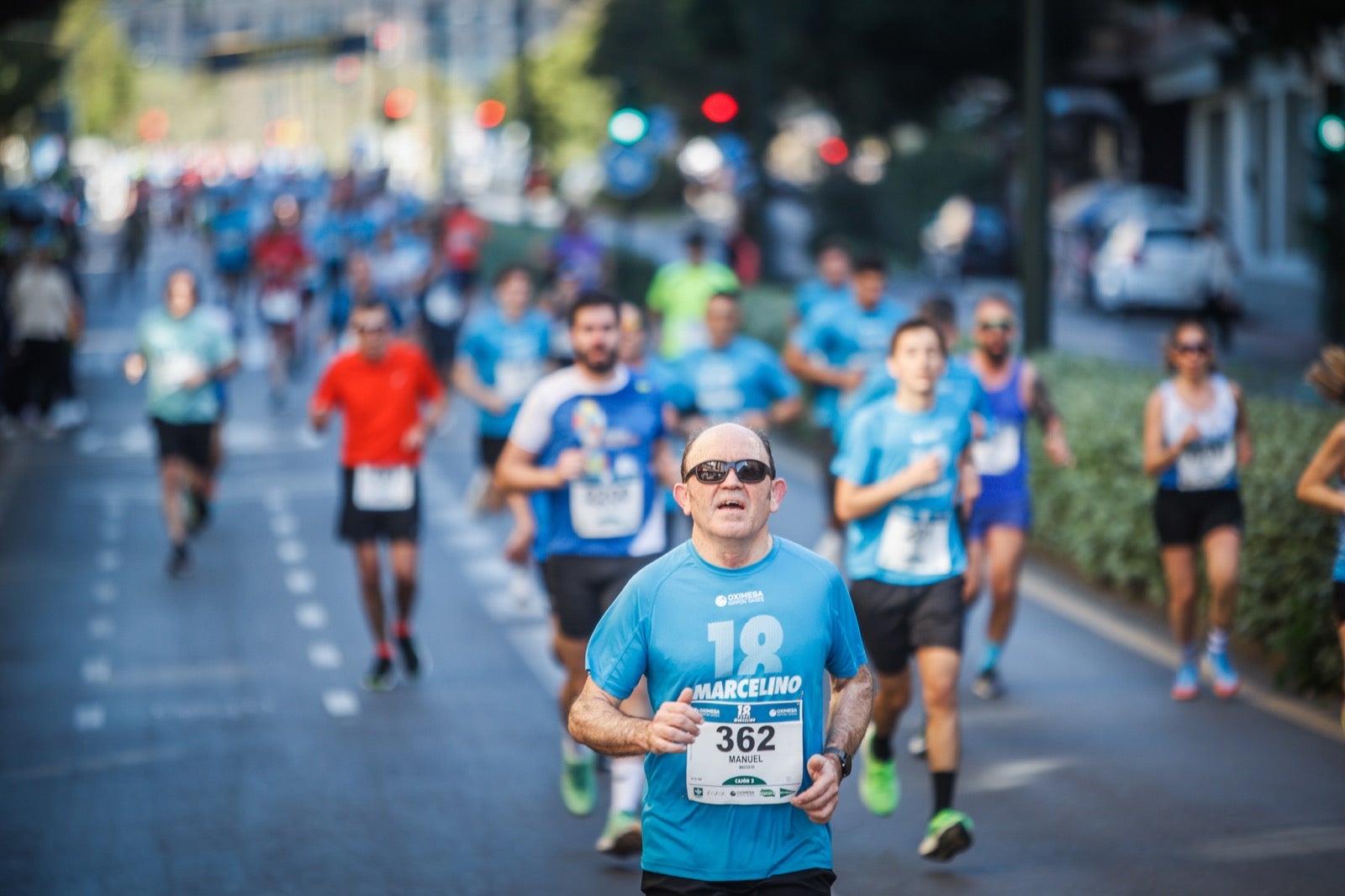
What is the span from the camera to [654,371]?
33.7ft

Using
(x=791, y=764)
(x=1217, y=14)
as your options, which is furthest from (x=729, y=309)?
(x=1217, y=14)

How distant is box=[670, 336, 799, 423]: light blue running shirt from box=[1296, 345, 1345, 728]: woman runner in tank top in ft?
12.9

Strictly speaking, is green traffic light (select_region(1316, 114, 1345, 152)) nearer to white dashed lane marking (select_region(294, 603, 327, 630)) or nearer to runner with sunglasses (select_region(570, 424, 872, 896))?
white dashed lane marking (select_region(294, 603, 327, 630))

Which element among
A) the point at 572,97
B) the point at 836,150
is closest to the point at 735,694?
the point at 836,150

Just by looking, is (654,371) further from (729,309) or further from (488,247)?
(488,247)

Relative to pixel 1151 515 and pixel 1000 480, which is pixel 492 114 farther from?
Result: pixel 1000 480

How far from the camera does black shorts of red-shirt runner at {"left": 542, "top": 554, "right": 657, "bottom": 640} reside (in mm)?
7555

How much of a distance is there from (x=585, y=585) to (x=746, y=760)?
3.26 meters

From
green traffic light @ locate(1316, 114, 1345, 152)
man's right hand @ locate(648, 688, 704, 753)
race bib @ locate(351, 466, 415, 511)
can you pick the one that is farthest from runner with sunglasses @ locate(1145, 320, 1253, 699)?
green traffic light @ locate(1316, 114, 1345, 152)

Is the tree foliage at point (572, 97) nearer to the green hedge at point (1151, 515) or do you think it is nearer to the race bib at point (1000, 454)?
the green hedge at point (1151, 515)

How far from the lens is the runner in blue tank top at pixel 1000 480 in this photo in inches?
367

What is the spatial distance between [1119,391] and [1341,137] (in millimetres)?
4426

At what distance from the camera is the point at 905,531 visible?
7.18m

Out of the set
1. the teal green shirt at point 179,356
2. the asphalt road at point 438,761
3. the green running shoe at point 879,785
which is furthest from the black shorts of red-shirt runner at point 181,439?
the green running shoe at point 879,785
